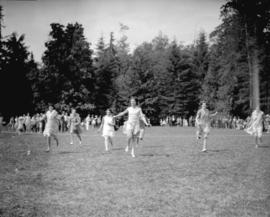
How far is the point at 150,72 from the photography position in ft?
243

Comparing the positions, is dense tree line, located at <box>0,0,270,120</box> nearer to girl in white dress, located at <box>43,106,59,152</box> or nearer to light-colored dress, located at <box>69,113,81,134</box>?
light-colored dress, located at <box>69,113,81,134</box>

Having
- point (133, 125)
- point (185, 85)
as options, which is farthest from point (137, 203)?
point (185, 85)

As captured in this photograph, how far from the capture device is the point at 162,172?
1122 cm

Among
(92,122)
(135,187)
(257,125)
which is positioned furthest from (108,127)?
(92,122)

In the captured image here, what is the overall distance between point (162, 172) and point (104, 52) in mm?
81572

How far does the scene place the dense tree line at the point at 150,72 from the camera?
4272 cm

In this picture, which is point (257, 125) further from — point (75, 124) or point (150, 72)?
point (150, 72)

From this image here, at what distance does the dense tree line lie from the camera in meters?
42.7

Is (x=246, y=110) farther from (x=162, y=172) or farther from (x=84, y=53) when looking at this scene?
(x=162, y=172)

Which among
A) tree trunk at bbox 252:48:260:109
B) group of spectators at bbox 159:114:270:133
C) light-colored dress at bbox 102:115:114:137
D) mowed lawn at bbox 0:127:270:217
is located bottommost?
mowed lawn at bbox 0:127:270:217

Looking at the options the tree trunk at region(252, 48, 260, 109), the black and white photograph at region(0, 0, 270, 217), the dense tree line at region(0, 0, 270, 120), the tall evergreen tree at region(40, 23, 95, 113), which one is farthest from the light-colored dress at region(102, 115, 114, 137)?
the tall evergreen tree at region(40, 23, 95, 113)

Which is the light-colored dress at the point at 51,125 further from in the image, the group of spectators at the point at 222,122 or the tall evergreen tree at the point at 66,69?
the tall evergreen tree at the point at 66,69

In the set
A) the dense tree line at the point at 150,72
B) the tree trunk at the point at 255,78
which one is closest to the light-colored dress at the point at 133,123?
the dense tree line at the point at 150,72

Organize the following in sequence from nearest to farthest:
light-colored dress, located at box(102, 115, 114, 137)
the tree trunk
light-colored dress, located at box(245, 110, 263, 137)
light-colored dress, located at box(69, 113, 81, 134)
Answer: light-colored dress, located at box(102, 115, 114, 137)
light-colored dress, located at box(245, 110, 263, 137)
light-colored dress, located at box(69, 113, 81, 134)
the tree trunk
